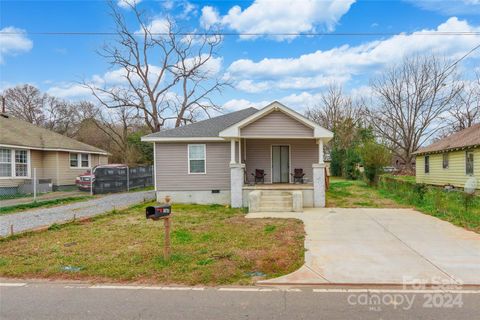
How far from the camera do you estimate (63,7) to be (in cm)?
1315

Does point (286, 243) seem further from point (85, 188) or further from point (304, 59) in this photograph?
point (304, 59)

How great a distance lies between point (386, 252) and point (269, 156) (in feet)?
31.5

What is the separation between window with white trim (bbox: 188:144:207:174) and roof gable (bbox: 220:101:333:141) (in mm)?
2000

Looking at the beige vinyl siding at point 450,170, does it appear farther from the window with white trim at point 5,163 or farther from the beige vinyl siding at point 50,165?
the window with white trim at point 5,163

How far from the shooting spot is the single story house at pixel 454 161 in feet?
52.3

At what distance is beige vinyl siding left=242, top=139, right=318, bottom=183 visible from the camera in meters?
15.1

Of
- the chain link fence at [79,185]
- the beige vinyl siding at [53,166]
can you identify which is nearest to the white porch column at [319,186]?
the chain link fence at [79,185]

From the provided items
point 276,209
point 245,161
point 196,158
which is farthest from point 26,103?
point 276,209

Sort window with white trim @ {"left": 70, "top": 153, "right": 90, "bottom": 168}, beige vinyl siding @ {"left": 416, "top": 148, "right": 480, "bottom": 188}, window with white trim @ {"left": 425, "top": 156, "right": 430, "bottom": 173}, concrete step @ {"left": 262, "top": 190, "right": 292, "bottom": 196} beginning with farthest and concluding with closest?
window with white trim @ {"left": 425, "top": 156, "right": 430, "bottom": 173} < window with white trim @ {"left": 70, "top": 153, "right": 90, "bottom": 168} < beige vinyl siding @ {"left": 416, "top": 148, "right": 480, "bottom": 188} < concrete step @ {"left": 262, "top": 190, "right": 292, "bottom": 196}

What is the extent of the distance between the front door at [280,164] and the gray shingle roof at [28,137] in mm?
13395

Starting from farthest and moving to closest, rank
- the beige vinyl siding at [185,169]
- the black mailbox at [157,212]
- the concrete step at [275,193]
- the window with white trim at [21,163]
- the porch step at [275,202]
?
the window with white trim at [21,163] < the beige vinyl siding at [185,169] < the concrete step at [275,193] < the porch step at [275,202] < the black mailbox at [157,212]

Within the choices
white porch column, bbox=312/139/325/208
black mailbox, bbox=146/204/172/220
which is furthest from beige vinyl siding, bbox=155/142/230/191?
black mailbox, bbox=146/204/172/220

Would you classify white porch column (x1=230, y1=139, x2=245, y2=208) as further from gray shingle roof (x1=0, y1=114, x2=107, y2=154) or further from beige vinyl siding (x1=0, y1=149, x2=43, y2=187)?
beige vinyl siding (x1=0, y1=149, x2=43, y2=187)

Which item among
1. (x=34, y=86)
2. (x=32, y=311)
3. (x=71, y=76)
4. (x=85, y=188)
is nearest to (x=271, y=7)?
(x=32, y=311)
